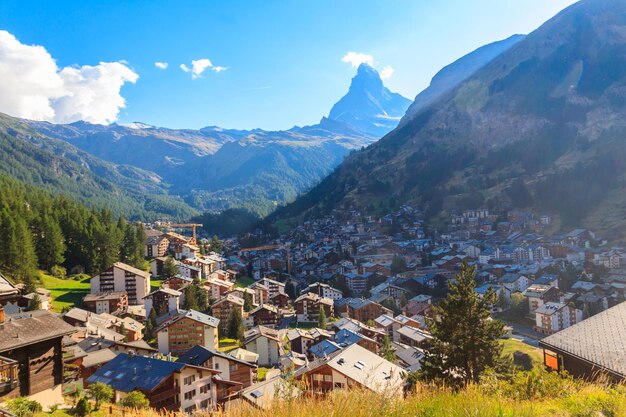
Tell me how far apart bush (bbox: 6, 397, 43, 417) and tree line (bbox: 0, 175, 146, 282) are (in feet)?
170

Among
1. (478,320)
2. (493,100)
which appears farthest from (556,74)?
(478,320)

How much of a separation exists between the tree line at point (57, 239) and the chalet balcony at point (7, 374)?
51850 mm

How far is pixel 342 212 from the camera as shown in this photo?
516ft

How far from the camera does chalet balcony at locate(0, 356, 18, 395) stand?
33.2 ft

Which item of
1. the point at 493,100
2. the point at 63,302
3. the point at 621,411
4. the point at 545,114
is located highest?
the point at 493,100

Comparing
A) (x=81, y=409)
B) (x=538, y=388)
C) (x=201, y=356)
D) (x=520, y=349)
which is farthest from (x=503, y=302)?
(x=81, y=409)

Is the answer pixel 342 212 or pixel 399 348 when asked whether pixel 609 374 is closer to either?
pixel 399 348

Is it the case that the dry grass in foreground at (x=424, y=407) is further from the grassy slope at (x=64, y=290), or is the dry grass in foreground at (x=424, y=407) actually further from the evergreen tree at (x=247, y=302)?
the evergreen tree at (x=247, y=302)

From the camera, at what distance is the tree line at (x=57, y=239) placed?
55031 mm

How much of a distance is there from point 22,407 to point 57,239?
6520cm

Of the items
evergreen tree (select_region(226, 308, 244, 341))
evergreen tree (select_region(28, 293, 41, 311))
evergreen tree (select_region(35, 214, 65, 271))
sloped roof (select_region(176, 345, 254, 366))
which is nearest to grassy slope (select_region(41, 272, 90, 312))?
evergreen tree (select_region(35, 214, 65, 271))

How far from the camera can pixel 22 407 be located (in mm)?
9633

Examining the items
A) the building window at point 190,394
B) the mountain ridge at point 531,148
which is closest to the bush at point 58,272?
the building window at point 190,394

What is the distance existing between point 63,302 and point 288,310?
34930 millimetres
